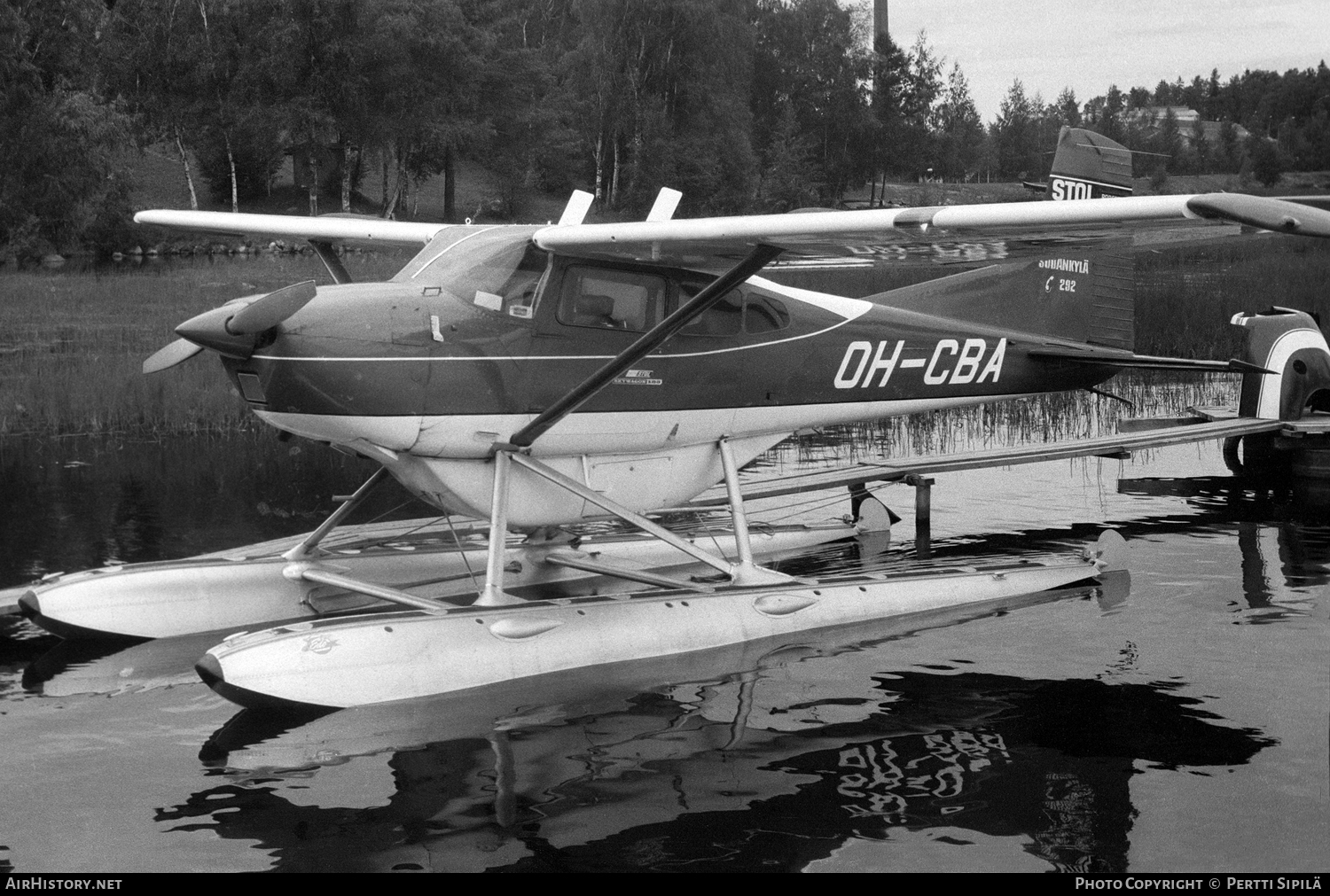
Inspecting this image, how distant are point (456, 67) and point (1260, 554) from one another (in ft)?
151

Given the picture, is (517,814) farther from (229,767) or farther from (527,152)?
(527,152)

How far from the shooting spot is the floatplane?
7.01 meters

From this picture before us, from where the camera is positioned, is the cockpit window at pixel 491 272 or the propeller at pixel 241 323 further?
the cockpit window at pixel 491 272

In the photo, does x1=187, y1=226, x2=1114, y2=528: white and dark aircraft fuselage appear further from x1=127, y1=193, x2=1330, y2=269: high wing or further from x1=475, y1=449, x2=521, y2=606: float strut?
x1=127, y1=193, x2=1330, y2=269: high wing

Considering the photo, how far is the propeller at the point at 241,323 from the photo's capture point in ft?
22.2

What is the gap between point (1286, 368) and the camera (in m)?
13.9

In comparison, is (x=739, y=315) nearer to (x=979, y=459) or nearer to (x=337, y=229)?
(x=337, y=229)

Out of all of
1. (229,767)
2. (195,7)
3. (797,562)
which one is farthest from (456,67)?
(229,767)

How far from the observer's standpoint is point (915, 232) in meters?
6.95

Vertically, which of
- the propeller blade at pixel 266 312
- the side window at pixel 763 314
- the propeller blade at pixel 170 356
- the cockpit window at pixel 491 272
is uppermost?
the cockpit window at pixel 491 272

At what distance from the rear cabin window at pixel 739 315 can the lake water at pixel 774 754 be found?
2116mm

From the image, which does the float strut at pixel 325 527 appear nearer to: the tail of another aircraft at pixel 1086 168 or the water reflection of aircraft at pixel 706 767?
the water reflection of aircraft at pixel 706 767

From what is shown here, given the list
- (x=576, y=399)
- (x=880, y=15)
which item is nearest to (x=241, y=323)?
(x=576, y=399)

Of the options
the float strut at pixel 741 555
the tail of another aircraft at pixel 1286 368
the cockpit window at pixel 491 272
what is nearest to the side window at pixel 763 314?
the float strut at pixel 741 555
